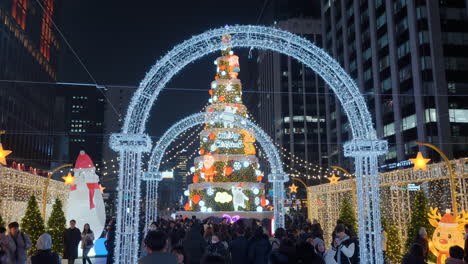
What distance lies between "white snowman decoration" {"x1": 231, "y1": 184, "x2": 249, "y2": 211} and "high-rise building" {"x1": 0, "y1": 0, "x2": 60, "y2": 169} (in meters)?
20.2

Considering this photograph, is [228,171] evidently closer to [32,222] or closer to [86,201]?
[86,201]

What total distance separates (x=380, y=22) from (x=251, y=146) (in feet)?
98.8

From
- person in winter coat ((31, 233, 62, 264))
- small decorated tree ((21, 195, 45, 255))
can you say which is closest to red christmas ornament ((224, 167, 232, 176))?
small decorated tree ((21, 195, 45, 255))

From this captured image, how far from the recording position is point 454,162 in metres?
14.0

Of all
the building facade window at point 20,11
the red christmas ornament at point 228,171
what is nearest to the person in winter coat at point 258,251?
the red christmas ornament at point 228,171

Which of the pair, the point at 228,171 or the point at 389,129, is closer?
the point at 228,171

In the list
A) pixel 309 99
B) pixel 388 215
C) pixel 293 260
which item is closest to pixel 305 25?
pixel 309 99

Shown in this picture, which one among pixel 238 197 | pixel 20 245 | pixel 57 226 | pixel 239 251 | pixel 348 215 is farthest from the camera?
pixel 238 197

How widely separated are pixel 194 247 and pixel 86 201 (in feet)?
44.7

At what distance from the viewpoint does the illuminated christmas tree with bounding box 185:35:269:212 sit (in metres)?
29.7

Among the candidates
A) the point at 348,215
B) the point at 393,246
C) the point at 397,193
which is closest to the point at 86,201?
the point at 348,215

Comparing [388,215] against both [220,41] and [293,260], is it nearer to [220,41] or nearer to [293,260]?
[220,41]

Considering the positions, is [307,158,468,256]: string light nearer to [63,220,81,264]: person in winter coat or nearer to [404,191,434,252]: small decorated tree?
[404,191,434,252]: small decorated tree

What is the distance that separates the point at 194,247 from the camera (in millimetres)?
8562
